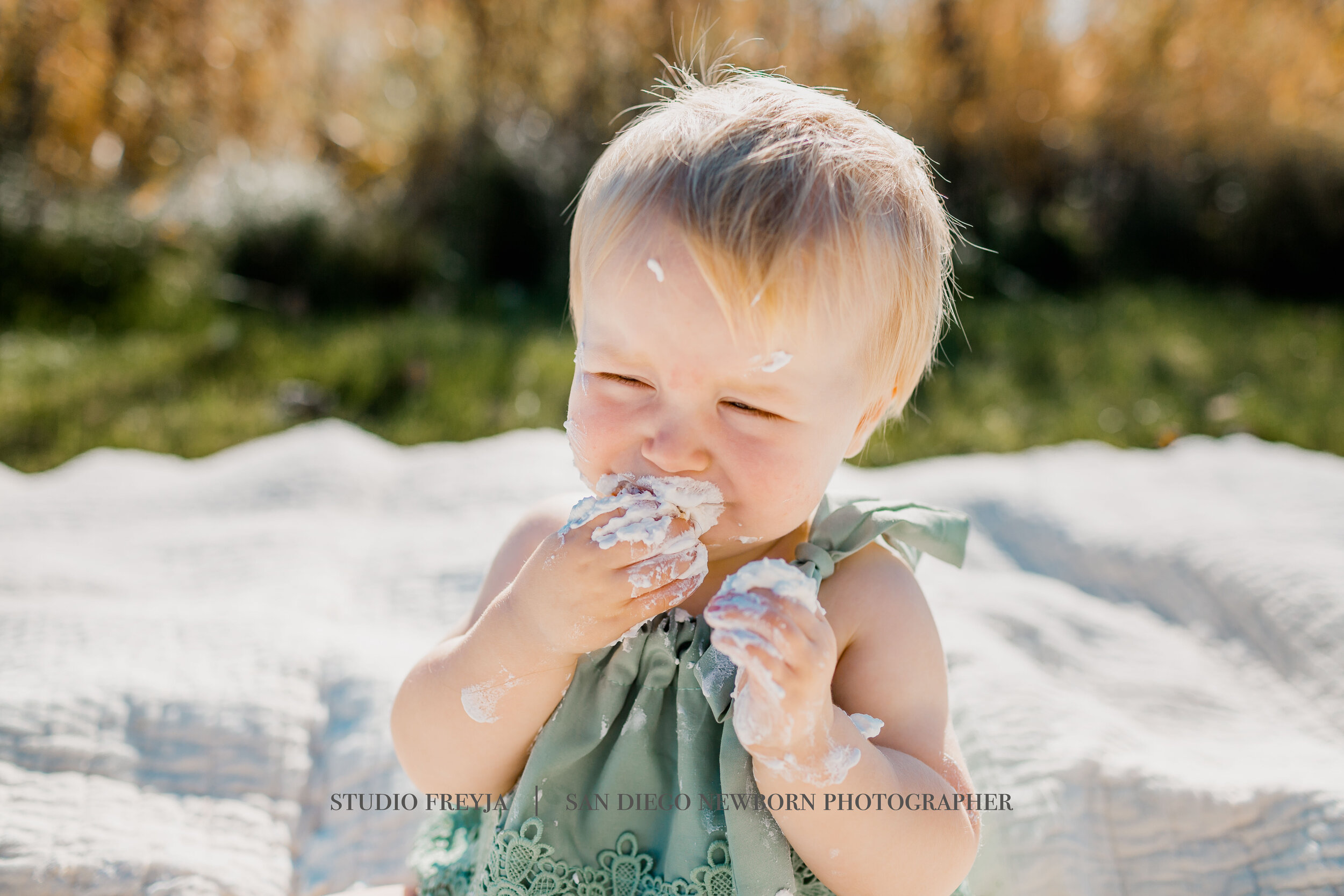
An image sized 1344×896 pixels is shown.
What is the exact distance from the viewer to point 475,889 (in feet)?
4.50

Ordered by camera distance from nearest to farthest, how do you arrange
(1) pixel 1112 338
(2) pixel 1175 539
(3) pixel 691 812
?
1. (3) pixel 691 812
2. (2) pixel 1175 539
3. (1) pixel 1112 338

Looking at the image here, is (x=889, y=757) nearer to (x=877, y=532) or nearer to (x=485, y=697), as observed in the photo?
(x=877, y=532)

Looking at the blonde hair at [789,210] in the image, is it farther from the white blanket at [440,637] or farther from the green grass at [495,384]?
the green grass at [495,384]

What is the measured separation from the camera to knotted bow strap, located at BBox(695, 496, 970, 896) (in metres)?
1.27

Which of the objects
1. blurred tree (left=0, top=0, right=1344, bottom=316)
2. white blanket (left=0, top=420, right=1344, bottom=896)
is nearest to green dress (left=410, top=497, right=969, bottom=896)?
white blanket (left=0, top=420, right=1344, bottom=896)

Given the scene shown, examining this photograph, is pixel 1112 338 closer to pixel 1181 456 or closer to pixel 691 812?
pixel 1181 456

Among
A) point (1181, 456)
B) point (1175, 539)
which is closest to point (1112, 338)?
point (1181, 456)

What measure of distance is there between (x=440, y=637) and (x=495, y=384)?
1896mm

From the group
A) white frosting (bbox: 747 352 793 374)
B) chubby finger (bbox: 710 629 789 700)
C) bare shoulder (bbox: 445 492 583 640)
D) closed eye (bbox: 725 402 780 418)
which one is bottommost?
bare shoulder (bbox: 445 492 583 640)

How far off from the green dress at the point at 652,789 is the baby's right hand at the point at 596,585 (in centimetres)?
13

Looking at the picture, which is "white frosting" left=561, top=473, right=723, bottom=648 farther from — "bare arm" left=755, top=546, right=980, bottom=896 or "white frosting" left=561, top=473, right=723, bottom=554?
"bare arm" left=755, top=546, right=980, bottom=896

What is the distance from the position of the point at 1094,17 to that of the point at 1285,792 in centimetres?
588

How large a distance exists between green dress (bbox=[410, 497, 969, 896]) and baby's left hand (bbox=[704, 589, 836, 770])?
159 mm

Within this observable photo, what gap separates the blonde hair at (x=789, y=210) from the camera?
117 cm
